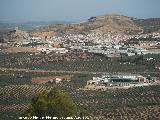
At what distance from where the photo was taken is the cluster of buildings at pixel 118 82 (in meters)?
49.7

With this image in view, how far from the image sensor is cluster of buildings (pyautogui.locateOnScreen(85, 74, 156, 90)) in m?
49.7

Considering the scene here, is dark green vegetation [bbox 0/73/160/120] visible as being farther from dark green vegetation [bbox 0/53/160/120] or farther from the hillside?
the hillside

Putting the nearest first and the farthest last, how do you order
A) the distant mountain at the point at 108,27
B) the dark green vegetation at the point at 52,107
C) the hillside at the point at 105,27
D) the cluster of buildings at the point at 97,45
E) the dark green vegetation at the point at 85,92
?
the dark green vegetation at the point at 52,107, the dark green vegetation at the point at 85,92, the cluster of buildings at the point at 97,45, the distant mountain at the point at 108,27, the hillside at the point at 105,27

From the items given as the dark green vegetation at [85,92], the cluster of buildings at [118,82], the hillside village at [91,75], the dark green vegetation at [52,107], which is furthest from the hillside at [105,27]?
the dark green vegetation at [52,107]

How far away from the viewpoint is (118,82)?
51.6 metres

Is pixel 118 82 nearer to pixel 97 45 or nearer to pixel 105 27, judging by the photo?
pixel 97 45

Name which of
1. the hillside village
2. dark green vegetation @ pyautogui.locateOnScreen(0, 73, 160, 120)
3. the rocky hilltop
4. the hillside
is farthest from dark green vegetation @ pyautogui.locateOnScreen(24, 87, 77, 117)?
the hillside

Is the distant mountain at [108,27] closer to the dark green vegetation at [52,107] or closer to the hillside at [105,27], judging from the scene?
the hillside at [105,27]

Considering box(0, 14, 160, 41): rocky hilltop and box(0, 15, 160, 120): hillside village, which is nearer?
box(0, 15, 160, 120): hillside village

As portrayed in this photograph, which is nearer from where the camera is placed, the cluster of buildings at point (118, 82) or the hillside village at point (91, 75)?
the hillside village at point (91, 75)

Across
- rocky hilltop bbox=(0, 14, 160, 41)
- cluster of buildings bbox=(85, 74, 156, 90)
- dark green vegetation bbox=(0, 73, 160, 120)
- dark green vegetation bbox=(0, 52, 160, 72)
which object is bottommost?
rocky hilltop bbox=(0, 14, 160, 41)

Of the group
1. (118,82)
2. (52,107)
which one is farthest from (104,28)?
(52,107)

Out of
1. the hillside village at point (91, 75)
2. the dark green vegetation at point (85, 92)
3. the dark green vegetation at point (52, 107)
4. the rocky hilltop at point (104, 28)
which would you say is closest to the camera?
the dark green vegetation at point (52, 107)

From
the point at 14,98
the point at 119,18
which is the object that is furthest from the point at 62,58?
the point at 119,18
